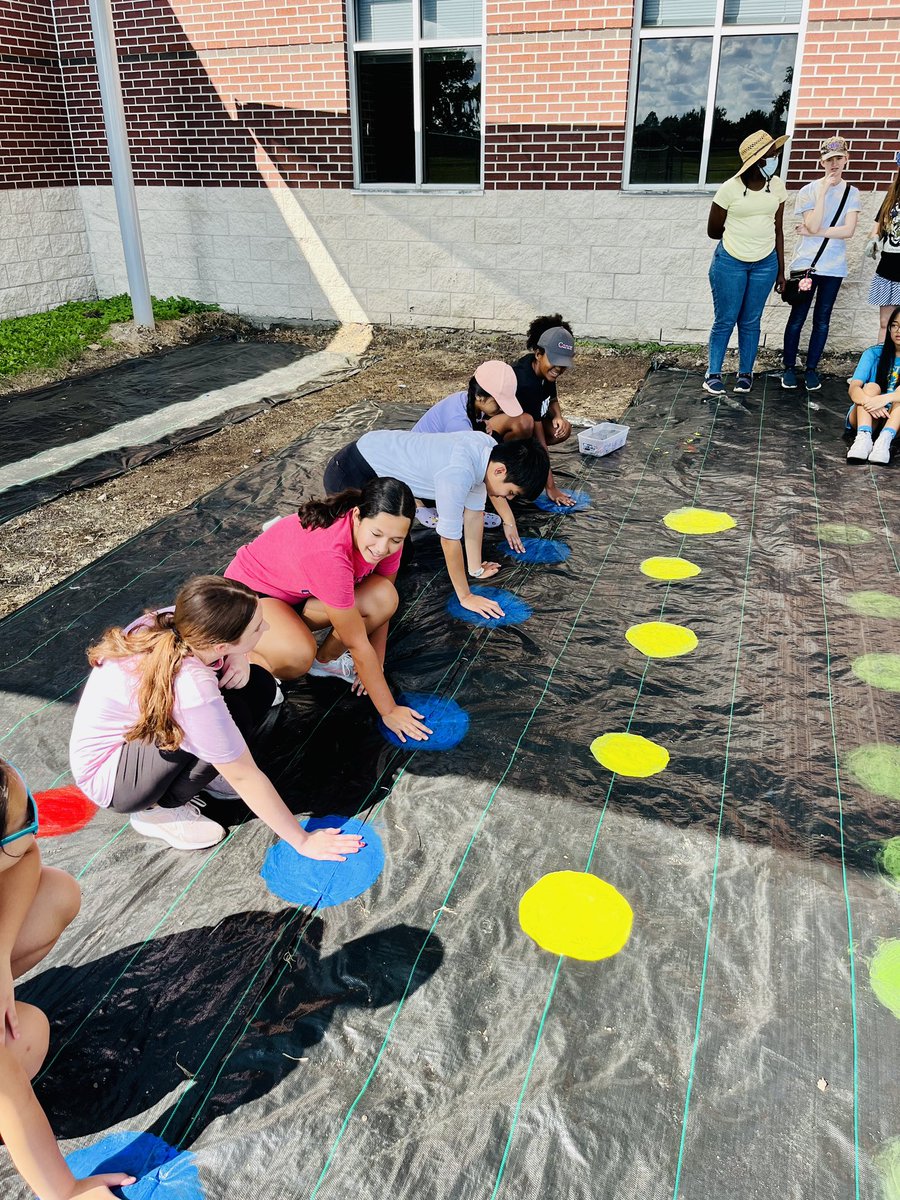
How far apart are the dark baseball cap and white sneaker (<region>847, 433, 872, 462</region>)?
1.71 meters

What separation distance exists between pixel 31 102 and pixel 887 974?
944 centimetres

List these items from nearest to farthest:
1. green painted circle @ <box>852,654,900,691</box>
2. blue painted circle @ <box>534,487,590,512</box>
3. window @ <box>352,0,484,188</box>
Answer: green painted circle @ <box>852,654,900,691</box>
blue painted circle @ <box>534,487,590,512</box>
window @ <box>352,0,484,188</box>

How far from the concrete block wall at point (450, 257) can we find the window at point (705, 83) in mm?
357

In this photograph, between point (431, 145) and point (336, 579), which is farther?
point (431, 145)

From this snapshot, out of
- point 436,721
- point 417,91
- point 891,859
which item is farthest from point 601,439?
point 417,91

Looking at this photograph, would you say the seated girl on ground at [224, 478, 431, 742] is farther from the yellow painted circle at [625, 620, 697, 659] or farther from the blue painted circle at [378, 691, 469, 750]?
the yellow painted circle at [625, 620, 697, 659]

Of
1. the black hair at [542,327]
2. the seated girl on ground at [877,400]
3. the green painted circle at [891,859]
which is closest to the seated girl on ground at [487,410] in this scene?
the black hair at [542,327]

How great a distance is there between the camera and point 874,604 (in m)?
3.09

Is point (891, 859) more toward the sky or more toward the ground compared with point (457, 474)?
more toward the ground

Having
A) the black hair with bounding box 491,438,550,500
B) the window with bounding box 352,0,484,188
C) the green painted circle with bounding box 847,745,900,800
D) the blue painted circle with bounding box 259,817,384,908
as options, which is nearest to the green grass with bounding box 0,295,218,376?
the window with bounding box 352,0,484,188

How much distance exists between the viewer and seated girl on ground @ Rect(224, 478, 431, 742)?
2.28 metres

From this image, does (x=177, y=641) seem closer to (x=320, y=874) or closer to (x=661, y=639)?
(x=320, y=874)

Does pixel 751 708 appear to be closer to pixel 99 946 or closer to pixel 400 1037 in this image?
pixel 400 1037

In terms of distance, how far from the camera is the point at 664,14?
20.1 feet
